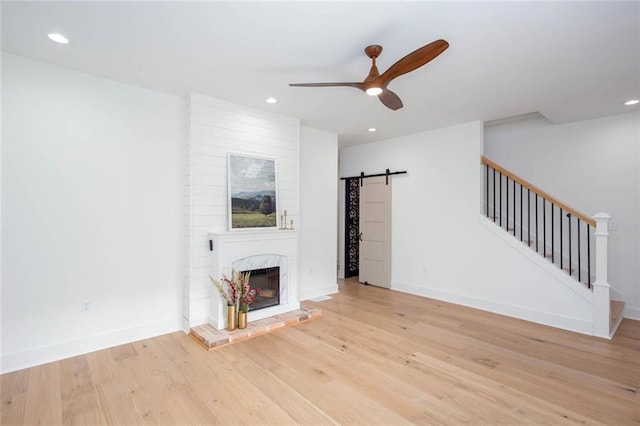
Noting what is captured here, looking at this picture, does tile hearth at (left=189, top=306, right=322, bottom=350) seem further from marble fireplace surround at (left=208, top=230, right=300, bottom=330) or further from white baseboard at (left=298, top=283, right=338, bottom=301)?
white baseboard at (left=298, top=283, right=338, bottom=301)

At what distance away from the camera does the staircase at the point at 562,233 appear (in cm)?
354

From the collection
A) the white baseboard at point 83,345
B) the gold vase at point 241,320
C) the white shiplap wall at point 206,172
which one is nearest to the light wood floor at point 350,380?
the white baseboard at point 83,345

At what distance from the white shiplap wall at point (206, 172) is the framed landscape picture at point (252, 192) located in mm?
98

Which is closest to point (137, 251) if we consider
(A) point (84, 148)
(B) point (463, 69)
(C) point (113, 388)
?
(A) point (84, 148)

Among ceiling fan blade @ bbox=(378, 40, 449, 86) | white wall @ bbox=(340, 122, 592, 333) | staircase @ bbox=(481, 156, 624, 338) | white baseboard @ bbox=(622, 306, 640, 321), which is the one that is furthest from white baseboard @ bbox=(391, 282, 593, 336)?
ceiling fan blade @ bbox=(378, 40, 449, 86)

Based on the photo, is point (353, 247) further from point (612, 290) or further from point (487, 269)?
point (612, 290)

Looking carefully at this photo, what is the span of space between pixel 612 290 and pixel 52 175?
6.95 meters

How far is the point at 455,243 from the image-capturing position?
4848 mm

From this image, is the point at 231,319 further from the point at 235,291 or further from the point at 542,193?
the point at 542,193

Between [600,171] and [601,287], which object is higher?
[600,171]

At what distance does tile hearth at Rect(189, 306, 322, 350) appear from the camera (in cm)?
323

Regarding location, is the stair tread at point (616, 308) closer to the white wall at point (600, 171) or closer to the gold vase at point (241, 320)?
the white wall at point (600, 171)

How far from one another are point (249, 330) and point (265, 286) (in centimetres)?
69

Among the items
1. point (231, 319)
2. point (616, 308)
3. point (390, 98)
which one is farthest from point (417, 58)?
point (616, 308)
